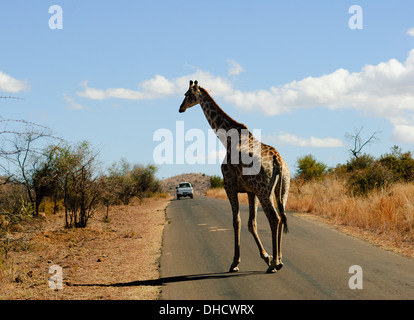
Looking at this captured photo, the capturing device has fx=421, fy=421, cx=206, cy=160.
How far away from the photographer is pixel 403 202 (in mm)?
15328

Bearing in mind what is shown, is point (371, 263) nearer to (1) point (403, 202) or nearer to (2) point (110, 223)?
(1) point (403, 202)

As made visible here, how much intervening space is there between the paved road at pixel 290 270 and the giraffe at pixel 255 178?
0.59 m

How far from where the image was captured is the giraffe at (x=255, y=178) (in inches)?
298

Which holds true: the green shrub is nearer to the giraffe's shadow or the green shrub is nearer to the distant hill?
the giraffe's shadow

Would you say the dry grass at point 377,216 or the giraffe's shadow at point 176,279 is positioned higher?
the dry grass at point 377,216

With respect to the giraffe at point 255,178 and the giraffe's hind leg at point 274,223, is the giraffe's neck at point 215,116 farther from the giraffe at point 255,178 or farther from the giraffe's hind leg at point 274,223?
the giraffe's hind leg at point 274,223

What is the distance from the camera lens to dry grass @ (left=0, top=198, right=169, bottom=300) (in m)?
7.45

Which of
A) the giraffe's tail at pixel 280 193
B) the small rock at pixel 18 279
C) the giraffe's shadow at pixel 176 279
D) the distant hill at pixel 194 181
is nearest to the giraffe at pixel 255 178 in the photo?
the giraffe's tail at pixel 280 193

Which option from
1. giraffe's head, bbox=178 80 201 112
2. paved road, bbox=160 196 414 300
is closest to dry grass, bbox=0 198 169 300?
paved road, bbox=160 196 414 300

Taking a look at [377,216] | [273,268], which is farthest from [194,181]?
[273,268]
